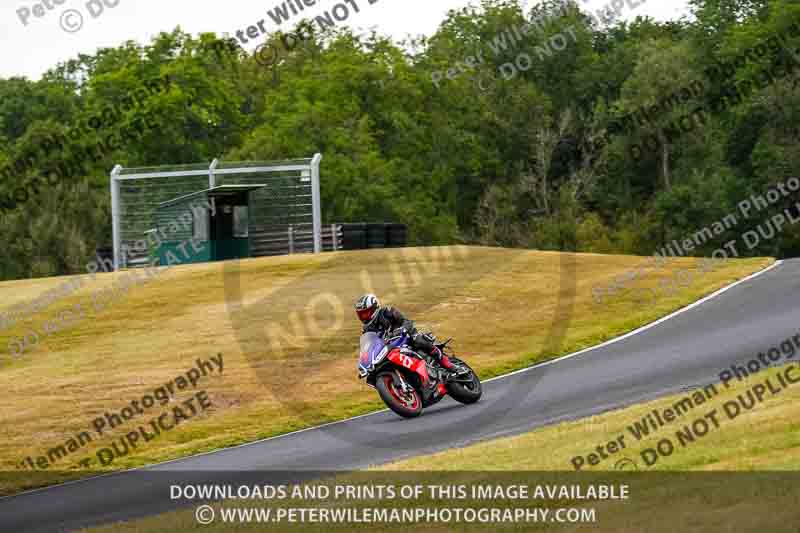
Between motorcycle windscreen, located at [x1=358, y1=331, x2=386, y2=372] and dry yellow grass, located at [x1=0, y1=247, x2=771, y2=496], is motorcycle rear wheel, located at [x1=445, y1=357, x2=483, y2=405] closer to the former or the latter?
motorcycle windscreen, located at [x1=358, y1=331, x2=386, y2=372]

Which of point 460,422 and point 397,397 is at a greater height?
point 397,397

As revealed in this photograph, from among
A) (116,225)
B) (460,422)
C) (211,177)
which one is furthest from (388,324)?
(116,225)

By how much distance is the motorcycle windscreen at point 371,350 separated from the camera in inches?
617

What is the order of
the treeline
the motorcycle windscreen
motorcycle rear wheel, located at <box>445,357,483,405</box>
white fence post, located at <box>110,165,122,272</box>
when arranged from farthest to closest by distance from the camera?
the treeline < white fence post, located at <box>110,165,122,272</box> < motorcycle rear wheel, located at <box>445,357,483,405</box> < the motorcycle windscreen

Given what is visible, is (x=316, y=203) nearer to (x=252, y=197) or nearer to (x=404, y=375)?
(x=252, y=197)

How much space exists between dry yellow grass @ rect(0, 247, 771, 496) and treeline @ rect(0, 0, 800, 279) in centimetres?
2497

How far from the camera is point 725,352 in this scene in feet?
61.3

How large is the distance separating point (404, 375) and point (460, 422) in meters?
1.01

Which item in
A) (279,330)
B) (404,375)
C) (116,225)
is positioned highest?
(116,225)

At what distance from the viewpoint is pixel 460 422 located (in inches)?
624

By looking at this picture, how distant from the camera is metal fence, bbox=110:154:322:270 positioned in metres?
37.9

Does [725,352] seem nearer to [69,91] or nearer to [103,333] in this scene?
[103,333]

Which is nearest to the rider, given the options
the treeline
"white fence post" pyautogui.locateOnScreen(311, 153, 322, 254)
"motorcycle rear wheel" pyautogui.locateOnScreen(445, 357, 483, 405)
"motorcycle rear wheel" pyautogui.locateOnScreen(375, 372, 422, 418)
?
"motorcycle rear wheel" pyautogui.locateOnScreen(445, 357, 483, 405)

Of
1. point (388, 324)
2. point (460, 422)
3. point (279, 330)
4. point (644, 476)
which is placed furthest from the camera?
point (279, 330)
